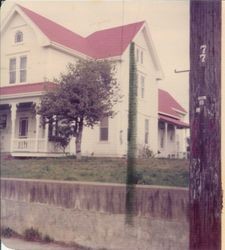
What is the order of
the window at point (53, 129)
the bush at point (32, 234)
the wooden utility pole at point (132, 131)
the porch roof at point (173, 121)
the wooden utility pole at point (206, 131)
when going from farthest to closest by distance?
the window at point (53, 129)
the bush at point (32, 234)
the wooden utility pole at point (132, 131)
the porch roof at point (173, 121)
the wooden utility pole at point (206, 131)

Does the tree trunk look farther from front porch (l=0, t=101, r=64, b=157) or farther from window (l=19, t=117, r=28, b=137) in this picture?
window (l=19, t=117, r=28, b=137)

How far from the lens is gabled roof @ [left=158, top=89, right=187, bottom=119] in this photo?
327 centimetres

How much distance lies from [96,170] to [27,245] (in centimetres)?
89

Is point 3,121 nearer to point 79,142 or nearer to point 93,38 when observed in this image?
point 79,142

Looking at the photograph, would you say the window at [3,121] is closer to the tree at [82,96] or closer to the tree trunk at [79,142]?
the tree at [82,96]

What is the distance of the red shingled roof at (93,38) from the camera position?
3582mm

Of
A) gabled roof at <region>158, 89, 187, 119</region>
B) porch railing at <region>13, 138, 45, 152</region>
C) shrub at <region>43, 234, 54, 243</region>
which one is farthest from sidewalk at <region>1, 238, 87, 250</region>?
gabled roof at <region>158, 89, 187, 119</region>

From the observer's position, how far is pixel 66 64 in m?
3.94

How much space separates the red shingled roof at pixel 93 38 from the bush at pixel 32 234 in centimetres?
158

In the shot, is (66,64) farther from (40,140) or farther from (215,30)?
(215,30)

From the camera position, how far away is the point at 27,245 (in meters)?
3.83

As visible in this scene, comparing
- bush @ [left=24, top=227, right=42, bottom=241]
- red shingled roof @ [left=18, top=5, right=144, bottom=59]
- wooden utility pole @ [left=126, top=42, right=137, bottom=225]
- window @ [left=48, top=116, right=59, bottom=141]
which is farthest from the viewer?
window @ [left=48, top=116, right=59, bottom=141]

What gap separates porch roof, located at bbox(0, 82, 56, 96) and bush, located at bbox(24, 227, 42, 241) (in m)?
1.24

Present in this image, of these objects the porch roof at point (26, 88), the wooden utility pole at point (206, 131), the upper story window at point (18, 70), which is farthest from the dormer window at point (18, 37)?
the wooden utility pole at point (206, 131)
